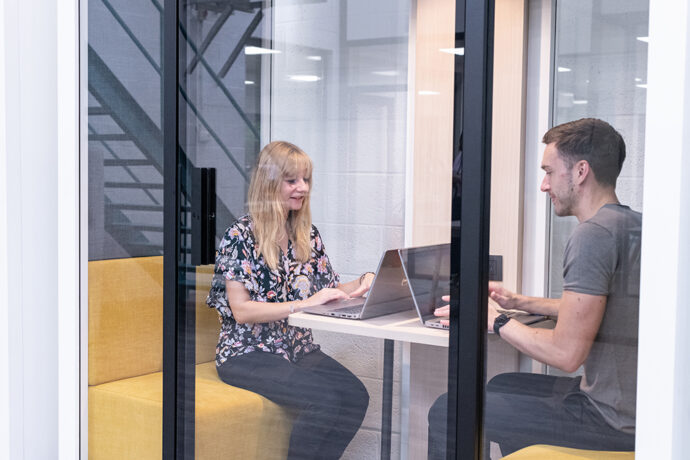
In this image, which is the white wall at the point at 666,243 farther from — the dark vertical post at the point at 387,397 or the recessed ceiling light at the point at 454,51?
the dark vertical post at the point at 387,397

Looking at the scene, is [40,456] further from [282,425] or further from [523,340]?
[523,340]

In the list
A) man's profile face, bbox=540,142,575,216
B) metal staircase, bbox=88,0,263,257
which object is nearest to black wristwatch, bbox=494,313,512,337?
man's profile face, bbox=540,142,575,216

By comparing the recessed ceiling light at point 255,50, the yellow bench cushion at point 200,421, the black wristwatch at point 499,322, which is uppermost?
the recessed ceiling light at point 255,50

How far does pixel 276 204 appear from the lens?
210 cm

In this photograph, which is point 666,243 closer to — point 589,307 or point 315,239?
point 589,307

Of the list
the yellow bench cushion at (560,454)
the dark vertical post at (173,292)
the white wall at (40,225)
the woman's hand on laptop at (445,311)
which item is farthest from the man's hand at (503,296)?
the white wall at (40,225)

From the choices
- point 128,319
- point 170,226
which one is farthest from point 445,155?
point 128,319

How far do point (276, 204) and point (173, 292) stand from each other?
0.47 m

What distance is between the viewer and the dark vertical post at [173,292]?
230cm

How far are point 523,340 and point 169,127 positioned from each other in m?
1.19

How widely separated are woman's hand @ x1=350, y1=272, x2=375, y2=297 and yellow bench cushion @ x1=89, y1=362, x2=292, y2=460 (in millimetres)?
416

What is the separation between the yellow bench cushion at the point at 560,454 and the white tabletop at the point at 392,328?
291 millimetres

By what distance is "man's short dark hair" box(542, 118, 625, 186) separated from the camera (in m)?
1.63

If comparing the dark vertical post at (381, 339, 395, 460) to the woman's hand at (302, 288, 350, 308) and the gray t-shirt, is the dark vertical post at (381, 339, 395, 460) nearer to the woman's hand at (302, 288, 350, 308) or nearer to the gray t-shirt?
the woman's hand at (302, 288, 350, 308)
